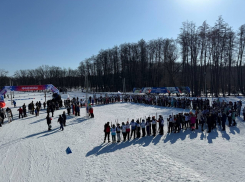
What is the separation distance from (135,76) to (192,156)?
52197 mm

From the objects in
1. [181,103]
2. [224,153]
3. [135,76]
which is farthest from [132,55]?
[224,153]

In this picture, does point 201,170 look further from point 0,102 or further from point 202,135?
point 0,102

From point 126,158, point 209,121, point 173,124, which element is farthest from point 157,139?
point 209,121

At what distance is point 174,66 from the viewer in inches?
2057

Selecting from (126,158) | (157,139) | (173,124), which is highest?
(173,124)

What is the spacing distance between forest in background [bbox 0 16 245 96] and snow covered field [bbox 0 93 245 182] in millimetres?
10320

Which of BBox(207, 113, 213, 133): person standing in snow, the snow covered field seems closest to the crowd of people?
BBox(207, 113, 213, 133): person standing in snow

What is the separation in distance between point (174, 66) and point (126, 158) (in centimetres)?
4749

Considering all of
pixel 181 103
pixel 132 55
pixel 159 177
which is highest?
pixel 132 55

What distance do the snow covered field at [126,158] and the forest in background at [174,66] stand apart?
33.9 ft

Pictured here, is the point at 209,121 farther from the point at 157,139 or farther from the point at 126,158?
the point at 126,158

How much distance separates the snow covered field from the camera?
7156 mm

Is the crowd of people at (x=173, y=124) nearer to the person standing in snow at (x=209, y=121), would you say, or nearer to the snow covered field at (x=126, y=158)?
the person standing in snow at (x=209, y=121)

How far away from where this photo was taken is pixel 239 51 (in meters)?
34.0
